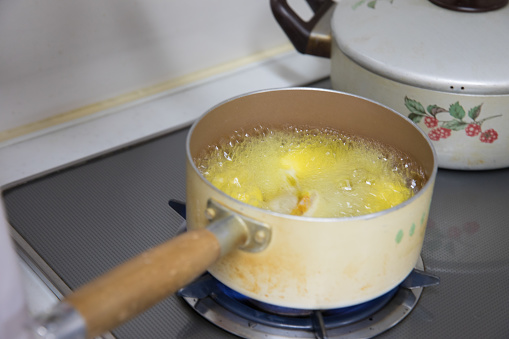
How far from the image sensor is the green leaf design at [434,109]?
0.63 meters

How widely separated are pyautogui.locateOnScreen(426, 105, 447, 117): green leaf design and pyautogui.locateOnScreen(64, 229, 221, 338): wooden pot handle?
1.13 feet

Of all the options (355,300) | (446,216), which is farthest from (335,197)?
(446,216)

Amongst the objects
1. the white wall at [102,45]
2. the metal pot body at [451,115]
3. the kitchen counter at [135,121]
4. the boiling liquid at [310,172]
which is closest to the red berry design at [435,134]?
the metal pot body at [451,115]

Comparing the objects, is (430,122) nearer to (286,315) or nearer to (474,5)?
(474,5)

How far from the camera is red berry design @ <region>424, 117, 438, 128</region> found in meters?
0.64

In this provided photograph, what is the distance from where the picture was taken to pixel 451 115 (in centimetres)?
64

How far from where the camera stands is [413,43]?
0.66 m

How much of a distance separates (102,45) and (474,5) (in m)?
0.48

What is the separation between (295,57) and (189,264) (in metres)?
0.65

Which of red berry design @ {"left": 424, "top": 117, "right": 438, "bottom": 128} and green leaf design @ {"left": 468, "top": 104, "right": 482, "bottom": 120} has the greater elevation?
green leaf design @ {"left": 468, "top": 104, "right": 482, "bottom": 120}

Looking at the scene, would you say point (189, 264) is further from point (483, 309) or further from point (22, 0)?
point (22, 0)

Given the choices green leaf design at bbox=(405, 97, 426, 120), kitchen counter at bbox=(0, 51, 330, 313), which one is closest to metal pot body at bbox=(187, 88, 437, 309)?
green leaf design at bbox=(405, 97, 426, 120)

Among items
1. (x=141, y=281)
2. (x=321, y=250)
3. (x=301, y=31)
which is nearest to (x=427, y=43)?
(x=301, y=31)

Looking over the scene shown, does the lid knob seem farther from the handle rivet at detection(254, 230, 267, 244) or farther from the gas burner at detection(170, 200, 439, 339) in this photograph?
the handle rivet at detection(254, 230, 267, 244)
